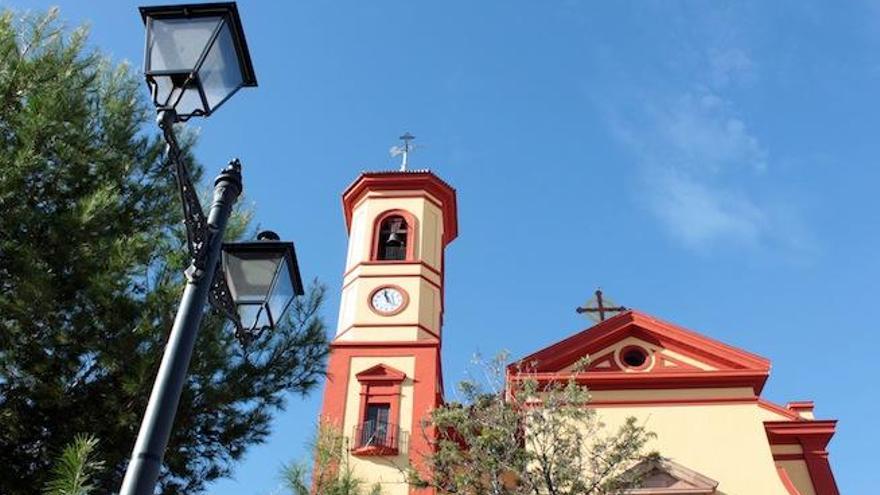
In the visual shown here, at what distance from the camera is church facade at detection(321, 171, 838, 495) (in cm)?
1541

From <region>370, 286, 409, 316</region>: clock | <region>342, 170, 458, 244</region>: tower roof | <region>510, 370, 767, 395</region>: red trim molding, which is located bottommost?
<region>510, 370, 767, 395</region>: red trim molding

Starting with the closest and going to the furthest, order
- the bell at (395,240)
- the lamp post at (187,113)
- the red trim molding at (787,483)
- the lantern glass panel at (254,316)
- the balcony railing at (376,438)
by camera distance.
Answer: the lamp post at (187,113)
the lantern glass panel at (254,316)
the red trim molding at (787,483)
the balcony railing at (376,438)
the bell at (395,240)

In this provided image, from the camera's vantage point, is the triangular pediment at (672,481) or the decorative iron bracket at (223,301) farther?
the triangular pediment at (672,481)

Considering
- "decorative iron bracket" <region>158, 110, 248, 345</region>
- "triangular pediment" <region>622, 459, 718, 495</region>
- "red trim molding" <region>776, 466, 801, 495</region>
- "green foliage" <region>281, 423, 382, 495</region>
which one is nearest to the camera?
"decorative iron bracket" <region>158, 110, 248, 345</region>

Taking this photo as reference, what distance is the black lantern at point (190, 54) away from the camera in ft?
12.3

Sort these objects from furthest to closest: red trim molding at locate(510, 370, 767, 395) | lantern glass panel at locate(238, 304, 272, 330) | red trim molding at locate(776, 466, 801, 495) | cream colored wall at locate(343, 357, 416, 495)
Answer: red trim molding at locate(510, 370, 767, 395), cream colored wall at locate(343, 357, 416, 495), red trim molding at locate(776, 466, 801, 495), lantern glass panel at locate(238, 304, 272, 330)

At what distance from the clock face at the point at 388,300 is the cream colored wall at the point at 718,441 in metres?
5.31

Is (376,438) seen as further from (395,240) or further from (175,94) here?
(175,94)

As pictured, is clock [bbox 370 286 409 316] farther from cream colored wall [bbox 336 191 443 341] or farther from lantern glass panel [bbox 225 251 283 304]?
lantern glass panel [bbox 225 251 283 304]

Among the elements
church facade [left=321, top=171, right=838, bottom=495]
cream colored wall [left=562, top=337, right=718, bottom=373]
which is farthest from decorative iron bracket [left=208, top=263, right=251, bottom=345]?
cream colored wall [left=562, top=337, right=718, bottom=373]

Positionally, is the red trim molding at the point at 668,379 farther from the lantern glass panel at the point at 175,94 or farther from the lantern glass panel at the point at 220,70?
the lantern glass panel at the point at 175,94

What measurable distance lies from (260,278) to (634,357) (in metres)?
14.2

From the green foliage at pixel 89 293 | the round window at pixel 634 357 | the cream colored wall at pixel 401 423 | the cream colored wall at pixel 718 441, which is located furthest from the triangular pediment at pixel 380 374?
the green foliage at pixel 89 293

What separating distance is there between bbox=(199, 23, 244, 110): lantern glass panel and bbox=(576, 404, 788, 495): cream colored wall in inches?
517
